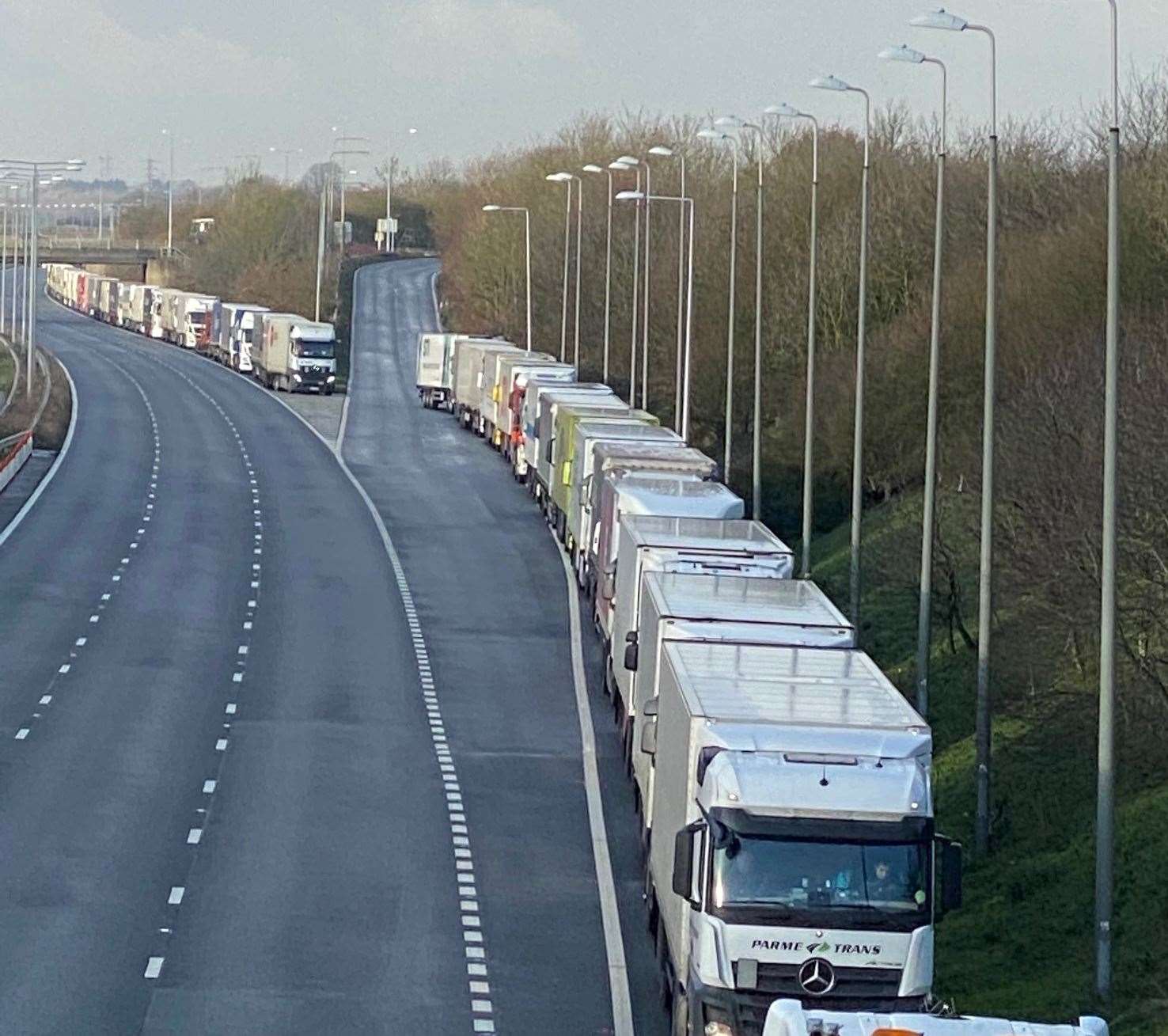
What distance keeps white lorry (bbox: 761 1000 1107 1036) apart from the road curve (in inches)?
314

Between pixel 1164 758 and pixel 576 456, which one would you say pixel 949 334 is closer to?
pixel 576 456

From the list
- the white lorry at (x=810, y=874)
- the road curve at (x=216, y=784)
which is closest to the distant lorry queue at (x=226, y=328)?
the road curve at (x=216, y=784)

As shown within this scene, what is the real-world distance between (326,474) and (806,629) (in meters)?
43.2

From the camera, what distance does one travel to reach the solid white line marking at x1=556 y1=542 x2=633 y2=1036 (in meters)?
20.9

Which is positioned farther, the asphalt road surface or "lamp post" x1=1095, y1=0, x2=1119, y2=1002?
the asphalt road surface

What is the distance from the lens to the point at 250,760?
30359 mm

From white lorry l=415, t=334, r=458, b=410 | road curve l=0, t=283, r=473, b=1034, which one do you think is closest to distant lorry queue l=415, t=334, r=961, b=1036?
road curve l=0, t=283, r=473, b=1034

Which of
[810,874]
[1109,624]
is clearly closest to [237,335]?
[1109,624]

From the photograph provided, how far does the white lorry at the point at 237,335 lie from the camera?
4139 inches

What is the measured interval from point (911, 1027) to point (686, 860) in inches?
234

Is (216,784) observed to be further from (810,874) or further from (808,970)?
(808,970)

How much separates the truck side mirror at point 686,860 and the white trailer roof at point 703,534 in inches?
505

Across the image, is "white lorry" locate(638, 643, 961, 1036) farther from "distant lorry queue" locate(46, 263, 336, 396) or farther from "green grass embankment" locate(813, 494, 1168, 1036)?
"distant lorry queue" locate(46, 263, 336, 396)

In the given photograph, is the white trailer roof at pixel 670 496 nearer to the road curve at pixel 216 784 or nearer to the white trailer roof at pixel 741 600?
the road curve at pixel 216 784
